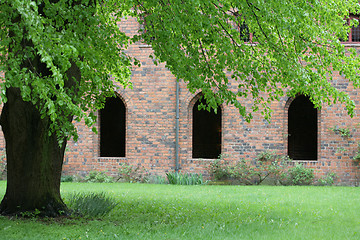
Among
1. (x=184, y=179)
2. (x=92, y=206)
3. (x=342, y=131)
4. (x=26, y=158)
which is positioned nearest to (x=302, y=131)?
(x=342, y=131)

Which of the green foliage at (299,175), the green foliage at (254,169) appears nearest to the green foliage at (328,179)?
the green foliage at (299,175)

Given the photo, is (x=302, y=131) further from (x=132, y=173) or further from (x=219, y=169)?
(x=132, y=173)

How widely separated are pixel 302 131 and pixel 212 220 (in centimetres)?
1432

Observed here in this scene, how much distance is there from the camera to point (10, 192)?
7551mm

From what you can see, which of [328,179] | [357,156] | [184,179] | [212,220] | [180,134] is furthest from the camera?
[180,134]

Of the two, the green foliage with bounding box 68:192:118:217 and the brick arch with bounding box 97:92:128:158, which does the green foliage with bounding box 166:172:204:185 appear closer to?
the green foliage with bounding box 68:192:118:217

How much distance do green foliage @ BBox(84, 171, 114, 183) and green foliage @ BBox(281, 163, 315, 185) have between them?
236 inches

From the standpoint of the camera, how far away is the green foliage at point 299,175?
14.7m

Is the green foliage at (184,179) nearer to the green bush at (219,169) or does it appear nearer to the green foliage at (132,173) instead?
the green bush at (219,169)

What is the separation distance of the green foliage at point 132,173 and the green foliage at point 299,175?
15.6ft

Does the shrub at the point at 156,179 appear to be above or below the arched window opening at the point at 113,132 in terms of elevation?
below

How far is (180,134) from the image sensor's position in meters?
15.3

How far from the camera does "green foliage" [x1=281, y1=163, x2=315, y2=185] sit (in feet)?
48.1

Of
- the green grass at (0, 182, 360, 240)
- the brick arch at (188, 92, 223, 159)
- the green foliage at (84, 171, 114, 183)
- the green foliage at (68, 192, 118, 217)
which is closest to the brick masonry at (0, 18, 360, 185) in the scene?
the green foliage at (84, 171, 114, 183)
